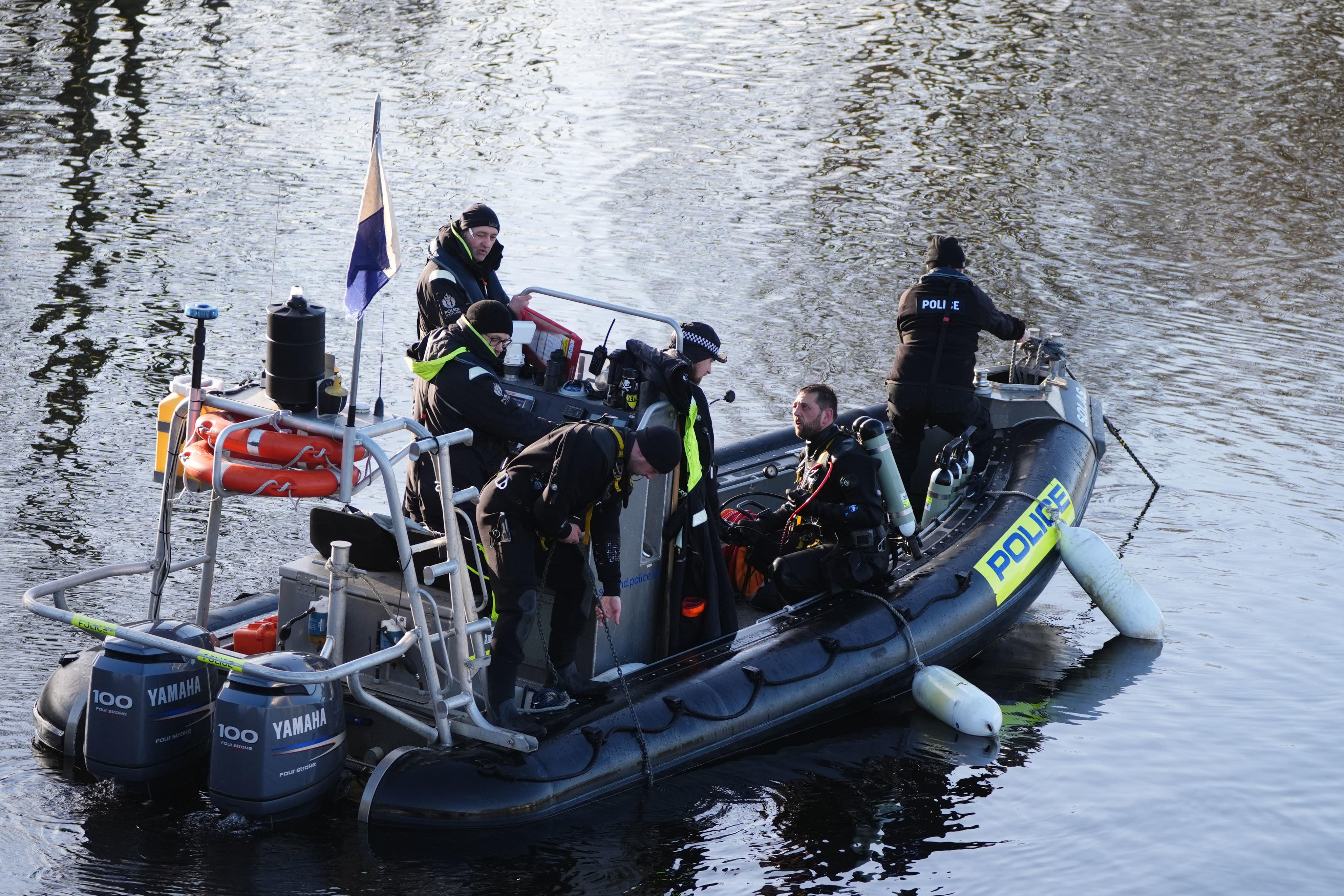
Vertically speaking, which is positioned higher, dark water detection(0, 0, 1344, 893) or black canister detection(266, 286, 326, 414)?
black canister detection(266, 286, 326, 414)

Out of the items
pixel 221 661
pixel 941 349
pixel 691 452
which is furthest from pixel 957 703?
pixel 221 661

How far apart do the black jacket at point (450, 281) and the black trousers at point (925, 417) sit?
1930 millimetres

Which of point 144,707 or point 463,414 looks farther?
point 463,414

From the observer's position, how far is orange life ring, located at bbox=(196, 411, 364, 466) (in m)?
4.38

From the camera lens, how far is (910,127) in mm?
15828

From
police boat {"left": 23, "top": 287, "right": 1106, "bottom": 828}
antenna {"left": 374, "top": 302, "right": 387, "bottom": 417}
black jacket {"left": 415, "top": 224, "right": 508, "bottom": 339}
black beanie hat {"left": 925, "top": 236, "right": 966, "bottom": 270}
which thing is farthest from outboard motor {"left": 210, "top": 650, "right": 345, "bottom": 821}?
black beanie hat {"left": 925, "top": 236, "right": 966, "bottom": 270}

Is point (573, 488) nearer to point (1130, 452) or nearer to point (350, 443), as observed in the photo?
point (350, 443)

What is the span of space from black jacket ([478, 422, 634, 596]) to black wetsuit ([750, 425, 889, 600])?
117 centimetres

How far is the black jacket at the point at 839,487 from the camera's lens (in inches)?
229

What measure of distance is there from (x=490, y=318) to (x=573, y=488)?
875 millimetres

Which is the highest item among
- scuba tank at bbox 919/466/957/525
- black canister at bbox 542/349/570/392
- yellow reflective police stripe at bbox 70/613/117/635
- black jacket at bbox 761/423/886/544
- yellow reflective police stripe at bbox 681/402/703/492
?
black canister at bbox 542/349/570/392

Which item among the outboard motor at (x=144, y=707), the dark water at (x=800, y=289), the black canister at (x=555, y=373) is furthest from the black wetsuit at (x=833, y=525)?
the outboard motor at (x=144, y=707)

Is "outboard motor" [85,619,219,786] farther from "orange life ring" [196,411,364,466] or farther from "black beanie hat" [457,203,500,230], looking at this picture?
"black beanie hat" [457,203,500,230]

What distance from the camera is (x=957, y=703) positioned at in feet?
19.2
